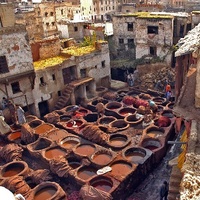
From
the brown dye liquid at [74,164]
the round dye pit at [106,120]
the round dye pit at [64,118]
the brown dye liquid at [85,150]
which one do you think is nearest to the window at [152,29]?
the round dye pit at [106,120]

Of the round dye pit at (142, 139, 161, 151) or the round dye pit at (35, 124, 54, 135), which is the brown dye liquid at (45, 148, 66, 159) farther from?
the round dye pit at (142, 139, 161, 151)

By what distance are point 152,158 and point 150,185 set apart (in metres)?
1.84

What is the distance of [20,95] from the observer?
2511 cm

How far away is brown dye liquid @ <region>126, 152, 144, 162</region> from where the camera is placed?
19062 mm

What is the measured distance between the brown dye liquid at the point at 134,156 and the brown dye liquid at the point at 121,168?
768 millimetres

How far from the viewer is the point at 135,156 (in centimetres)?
1958

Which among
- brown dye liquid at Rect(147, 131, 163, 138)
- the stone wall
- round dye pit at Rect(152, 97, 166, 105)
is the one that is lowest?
brown dye liquid at Rect(147, 131, 163, 138)

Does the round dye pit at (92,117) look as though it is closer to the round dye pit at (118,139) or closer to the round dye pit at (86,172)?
the round dye pit at (118,139)

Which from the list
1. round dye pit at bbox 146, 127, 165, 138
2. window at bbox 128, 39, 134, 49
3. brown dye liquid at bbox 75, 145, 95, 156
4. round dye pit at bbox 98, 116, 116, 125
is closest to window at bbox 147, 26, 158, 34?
window at bbox 128, 39, 134, 49

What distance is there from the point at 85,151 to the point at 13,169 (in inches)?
204

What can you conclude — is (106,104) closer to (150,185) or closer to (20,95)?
(20,95)

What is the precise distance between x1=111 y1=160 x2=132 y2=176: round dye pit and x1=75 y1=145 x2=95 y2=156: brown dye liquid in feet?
7.78

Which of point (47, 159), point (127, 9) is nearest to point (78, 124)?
point (47, 159)

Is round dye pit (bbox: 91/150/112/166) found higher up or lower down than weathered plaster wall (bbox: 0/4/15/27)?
lower down
